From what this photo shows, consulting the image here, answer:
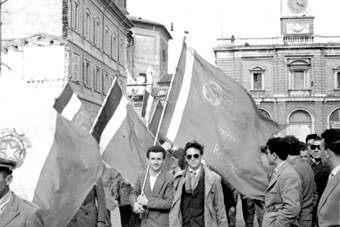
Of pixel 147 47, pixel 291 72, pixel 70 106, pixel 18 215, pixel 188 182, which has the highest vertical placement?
pixel 147 47

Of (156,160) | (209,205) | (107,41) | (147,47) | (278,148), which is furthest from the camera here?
(147,47)

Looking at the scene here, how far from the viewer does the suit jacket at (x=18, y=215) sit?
372 centimetres

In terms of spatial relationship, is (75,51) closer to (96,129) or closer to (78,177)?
(96,129)

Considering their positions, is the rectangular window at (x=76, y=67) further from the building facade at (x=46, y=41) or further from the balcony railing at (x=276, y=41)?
the balcony railing at (x=276, y=41)

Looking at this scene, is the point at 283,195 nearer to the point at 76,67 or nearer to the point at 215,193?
the point at 215,193

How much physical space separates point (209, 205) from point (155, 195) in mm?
739

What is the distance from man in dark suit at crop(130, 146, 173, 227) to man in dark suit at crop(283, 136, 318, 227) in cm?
142

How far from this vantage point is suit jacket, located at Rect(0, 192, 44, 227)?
3723 mm

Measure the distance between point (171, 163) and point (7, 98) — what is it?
12.6ft

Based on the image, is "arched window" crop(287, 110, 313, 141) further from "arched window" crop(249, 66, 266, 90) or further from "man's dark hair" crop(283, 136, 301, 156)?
"man's dark hair" crop(283, 136, 301, 156)

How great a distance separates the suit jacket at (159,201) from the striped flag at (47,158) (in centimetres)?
93

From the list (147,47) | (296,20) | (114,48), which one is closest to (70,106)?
(114,48)

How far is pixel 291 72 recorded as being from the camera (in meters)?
59.1

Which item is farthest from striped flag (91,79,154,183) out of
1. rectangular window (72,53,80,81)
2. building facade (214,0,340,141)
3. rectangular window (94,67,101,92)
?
building facade (214,0,340,141)
